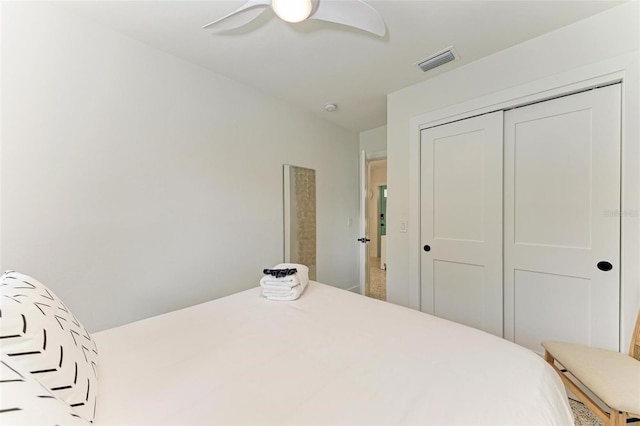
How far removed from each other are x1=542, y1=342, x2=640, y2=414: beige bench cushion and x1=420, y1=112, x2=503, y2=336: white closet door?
1.99ft

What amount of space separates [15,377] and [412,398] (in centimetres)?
103

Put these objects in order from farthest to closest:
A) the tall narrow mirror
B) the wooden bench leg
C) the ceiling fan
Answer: the tall narrow mirror
the ceiling fan
the wooden bench leg

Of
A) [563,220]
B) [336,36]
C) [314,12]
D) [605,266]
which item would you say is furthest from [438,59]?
[605,266]

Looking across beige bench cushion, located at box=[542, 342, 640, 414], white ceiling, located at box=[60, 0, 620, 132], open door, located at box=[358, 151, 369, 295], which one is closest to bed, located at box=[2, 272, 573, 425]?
beige bench cushion, located at box=[542, 342, 640, 414]

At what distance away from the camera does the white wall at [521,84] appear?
1.46m

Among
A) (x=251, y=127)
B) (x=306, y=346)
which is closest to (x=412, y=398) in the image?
(x=306, y=346)

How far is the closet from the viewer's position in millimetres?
1580

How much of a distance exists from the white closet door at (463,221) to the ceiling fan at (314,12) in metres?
1.25

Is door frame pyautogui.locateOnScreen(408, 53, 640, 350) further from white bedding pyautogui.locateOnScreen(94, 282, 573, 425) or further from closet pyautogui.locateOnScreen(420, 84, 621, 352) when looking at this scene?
white bedding pyautogui.locateOnScreen(94, 282, 573, 425)

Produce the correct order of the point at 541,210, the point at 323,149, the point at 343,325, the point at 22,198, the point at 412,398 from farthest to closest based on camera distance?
the point at 323,149 → the point at 541,210 → the point at 22,198 → the point at 343,325 → the point at 412,398

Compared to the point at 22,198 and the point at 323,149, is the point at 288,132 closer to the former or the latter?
the point at 323,149

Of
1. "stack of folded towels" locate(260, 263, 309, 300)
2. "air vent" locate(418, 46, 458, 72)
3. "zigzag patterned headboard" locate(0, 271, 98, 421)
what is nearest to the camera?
"zigzag patterned headboard" locate(0, 271, 98, 421)

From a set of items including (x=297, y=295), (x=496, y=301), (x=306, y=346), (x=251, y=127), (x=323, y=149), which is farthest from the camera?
(x=323, y=149)

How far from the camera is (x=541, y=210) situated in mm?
1804
